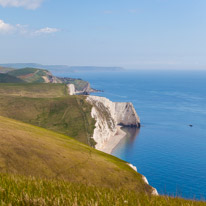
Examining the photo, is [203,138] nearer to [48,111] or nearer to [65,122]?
[65,122]

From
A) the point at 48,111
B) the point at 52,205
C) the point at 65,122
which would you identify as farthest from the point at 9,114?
the point at 52,205

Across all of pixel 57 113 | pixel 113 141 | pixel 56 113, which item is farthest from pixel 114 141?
pixel 56 113

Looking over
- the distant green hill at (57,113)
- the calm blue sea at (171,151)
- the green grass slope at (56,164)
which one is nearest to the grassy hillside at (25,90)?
the distant green hill at (57,113)

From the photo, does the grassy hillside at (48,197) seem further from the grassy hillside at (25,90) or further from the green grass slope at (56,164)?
the grassy hillside at (25,90)

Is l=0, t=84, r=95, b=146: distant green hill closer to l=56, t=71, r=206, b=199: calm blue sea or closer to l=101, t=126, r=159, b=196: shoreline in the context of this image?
l=101, t=126, r=159, b=196: shoreline

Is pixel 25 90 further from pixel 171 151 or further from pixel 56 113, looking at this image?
pixel 171 151

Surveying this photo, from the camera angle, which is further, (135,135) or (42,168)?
(135,135)

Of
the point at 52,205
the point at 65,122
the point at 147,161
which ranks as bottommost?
the point at 147,161
